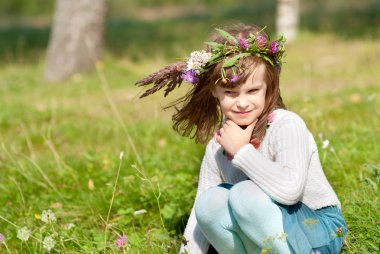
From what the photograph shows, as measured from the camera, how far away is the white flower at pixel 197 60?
263cm

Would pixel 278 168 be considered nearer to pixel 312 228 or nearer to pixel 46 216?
pixel 312 228

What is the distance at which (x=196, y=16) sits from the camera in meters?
18.8

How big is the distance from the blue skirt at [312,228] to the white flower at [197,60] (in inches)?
26.3

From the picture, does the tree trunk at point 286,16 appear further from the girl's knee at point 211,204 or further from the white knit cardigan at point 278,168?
the girl's knee at point 211,204

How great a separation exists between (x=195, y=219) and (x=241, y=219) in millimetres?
488

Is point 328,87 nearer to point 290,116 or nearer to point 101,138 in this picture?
point 101,138

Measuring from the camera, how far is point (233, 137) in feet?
8.46

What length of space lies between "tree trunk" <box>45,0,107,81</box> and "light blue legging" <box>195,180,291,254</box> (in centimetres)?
641

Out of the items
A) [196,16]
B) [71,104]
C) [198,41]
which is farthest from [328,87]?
[196,16]

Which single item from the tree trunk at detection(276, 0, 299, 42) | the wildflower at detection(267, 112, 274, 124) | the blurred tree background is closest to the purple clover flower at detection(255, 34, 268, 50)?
the wildflower at detection(267, 112, 274, 124)

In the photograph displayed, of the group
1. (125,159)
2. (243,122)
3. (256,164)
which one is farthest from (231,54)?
(125,159)

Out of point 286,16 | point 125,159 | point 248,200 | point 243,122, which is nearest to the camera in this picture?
point 248,200

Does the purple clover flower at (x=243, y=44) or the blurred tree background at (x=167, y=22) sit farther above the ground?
the purple clover flower at (x=243, y=44)

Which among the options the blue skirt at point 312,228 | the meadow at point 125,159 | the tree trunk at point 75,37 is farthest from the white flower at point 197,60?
the tree trunk at point 75,37
